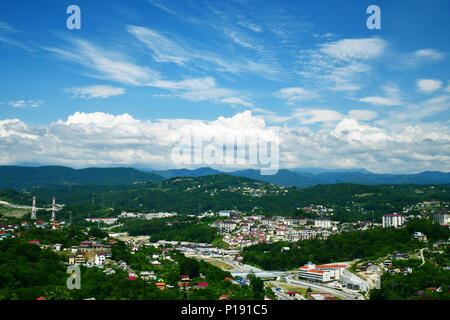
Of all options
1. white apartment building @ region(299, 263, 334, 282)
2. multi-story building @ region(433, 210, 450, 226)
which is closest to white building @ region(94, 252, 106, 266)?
white apartment building @ region(299, 263, 334, 282)

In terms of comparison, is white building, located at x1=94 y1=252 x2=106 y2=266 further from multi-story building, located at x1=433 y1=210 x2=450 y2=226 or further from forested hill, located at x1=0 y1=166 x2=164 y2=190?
forested hill, located at x1=0 y1=166 x2=164 y2=190

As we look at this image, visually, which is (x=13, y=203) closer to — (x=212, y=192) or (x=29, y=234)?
(x=212, y=192)

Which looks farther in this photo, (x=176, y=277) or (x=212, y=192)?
(x=212, y=192)

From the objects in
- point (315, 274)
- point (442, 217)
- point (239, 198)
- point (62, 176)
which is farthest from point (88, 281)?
point (62, 176)
